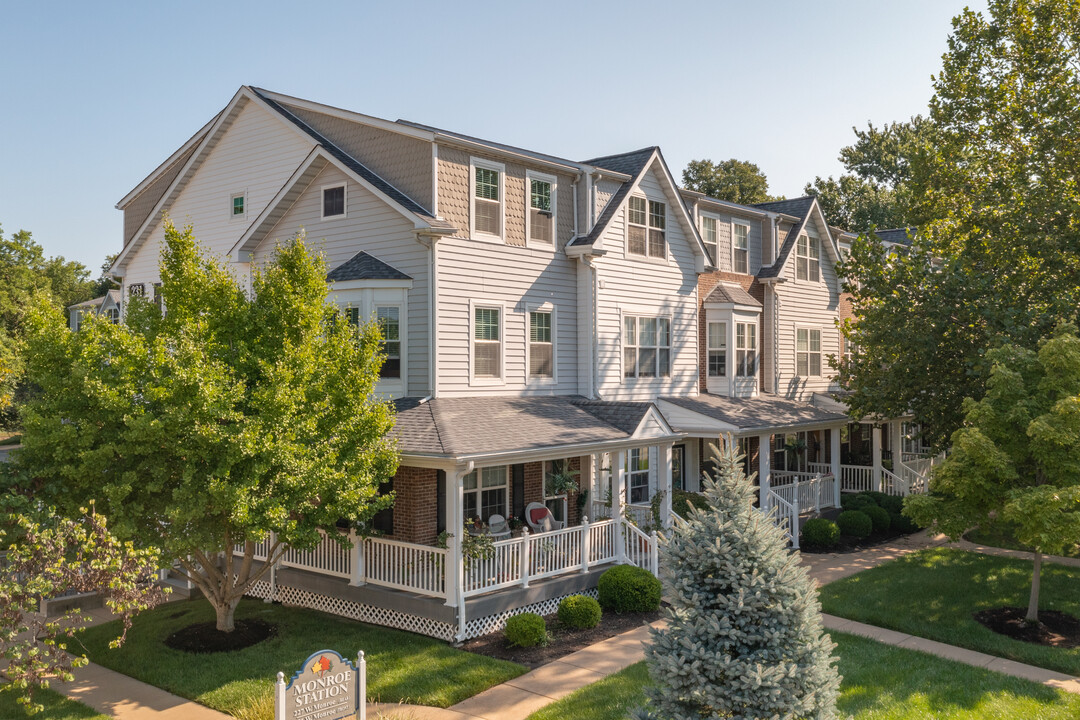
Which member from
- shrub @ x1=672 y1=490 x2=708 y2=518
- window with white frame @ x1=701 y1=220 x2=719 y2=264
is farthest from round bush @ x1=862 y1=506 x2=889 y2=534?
window with white frame @ x1=701 y1=220 x2=719 y2=264

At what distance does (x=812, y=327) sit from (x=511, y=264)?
13813 mm

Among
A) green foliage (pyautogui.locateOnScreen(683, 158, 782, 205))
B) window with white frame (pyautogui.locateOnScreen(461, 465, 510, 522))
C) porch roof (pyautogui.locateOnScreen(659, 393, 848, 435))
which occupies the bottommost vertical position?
window with white frame (pyautogui.locateOnScreen(461, 465, 510, 522))

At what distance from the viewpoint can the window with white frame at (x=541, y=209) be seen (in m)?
19.4

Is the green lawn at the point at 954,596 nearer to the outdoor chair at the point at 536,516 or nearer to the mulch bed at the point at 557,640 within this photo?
the mulch bed at the point at 557,640

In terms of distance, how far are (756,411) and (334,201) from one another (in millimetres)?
12896

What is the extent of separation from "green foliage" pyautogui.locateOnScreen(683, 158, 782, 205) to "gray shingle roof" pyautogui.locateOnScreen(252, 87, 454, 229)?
38.1 m

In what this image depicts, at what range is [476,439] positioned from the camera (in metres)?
15.3

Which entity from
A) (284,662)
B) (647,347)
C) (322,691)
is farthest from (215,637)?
(647,347)

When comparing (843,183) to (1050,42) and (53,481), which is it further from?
(53,481)

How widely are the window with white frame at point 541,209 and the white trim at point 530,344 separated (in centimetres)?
156

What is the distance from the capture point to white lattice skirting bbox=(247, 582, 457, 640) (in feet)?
48.1

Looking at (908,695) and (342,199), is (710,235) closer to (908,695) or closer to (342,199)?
(342,199)

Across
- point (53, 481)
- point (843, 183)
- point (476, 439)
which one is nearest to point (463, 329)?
point (476, 439)

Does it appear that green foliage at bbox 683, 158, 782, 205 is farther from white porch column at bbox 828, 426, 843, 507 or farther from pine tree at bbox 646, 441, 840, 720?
pine tree at bbox 646, 441, 840, 720
